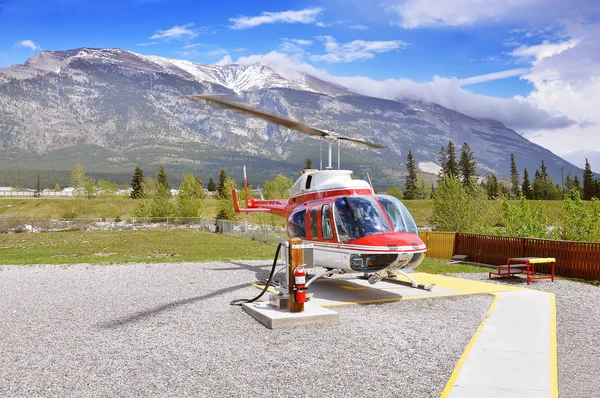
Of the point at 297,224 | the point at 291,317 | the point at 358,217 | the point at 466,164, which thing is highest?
the point at 466,164

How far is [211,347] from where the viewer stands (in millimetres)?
8648

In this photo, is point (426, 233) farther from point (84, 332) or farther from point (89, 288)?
point (84, 332)

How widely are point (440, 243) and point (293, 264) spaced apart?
1557 centimetres

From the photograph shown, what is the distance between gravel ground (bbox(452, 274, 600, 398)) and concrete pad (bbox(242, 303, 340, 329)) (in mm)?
4038

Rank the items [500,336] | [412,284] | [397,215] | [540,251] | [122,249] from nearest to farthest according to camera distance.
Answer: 1. [500,336]
2. [397,215]
3. [412,284]
4. [540,251]
5. [122,249]

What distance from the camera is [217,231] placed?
169 feet

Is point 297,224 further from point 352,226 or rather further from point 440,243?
point 440,243

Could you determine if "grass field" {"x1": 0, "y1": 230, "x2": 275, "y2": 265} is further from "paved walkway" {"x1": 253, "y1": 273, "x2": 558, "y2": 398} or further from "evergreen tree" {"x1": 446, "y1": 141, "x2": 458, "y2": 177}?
"evergreen tree" {"x1": 446, "y1": 141, "x2": 458, "y2": 177}

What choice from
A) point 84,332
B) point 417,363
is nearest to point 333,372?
point 417,363

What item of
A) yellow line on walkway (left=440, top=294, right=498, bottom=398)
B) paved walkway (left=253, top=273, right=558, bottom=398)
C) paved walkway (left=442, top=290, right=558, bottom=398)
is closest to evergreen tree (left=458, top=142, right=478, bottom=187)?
paved walkway (left=253, top=273, right=558, bottom=398)

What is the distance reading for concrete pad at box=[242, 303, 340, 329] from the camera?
10.1 m

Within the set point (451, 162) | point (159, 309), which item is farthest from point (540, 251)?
point (451, 162)

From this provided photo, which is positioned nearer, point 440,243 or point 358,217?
point 358,217

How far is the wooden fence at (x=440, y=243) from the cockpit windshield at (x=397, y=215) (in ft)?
38.4
